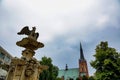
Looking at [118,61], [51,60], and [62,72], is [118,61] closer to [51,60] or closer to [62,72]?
[51,60]

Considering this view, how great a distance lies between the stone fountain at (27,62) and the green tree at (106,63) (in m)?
16.0

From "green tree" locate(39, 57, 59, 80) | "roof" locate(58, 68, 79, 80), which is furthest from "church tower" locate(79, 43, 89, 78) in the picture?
"green tree" locate(39, 57, 59, 80)

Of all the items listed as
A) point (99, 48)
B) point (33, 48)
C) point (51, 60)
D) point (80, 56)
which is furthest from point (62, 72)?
point (33, 48)

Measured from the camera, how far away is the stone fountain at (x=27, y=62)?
6.22m

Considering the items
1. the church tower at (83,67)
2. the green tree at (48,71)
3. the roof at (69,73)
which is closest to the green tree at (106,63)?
the green tree at (48,71)

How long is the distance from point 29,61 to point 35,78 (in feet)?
2.60

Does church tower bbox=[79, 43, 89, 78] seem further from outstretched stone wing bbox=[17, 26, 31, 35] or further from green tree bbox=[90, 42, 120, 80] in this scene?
outstretched stone wing bbox=[17, 26, 31, 35]

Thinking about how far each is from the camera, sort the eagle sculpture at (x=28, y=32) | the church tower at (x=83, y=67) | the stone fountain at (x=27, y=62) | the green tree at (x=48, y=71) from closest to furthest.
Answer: the stone fountain at (x=27, y=62) < the eagle sculpture at (x=28, y=32) < the green tree at (x=48, y=71) < the church tower at (x=83, y=67)

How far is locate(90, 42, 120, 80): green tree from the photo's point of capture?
2044 cm

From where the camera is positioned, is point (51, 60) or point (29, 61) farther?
point (51, 60)

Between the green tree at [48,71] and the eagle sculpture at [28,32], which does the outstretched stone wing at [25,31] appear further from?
the green tree at [48,71]

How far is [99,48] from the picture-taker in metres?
23.9

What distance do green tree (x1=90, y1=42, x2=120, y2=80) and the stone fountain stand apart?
16.0 meters

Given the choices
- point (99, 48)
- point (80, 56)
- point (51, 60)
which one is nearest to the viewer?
point (99, 48)
